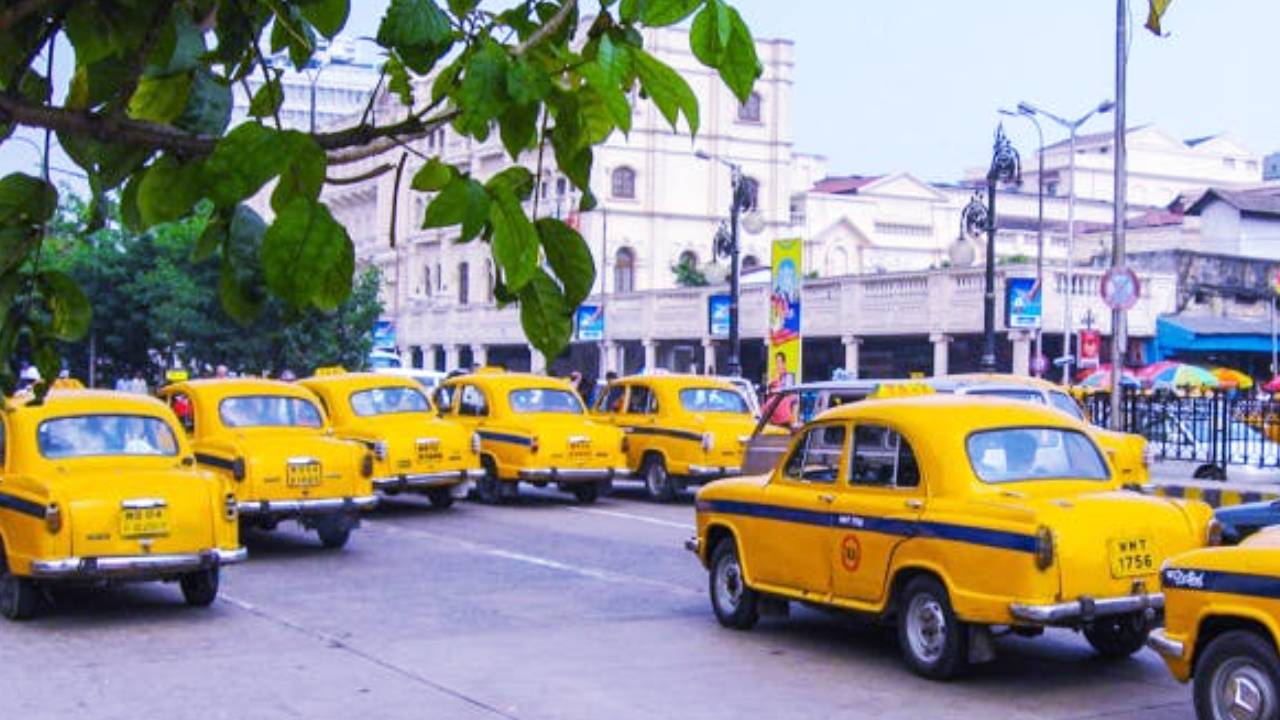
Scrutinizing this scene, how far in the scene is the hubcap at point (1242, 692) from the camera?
Answer: 815 centimetres

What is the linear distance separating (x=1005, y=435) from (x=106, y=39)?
8245 millimetres

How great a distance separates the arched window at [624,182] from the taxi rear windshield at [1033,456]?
6710 cm

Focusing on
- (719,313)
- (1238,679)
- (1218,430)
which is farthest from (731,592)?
(719,313)

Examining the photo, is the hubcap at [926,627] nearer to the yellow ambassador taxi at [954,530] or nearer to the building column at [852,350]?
the yellow ambassador taxi at [954,530]

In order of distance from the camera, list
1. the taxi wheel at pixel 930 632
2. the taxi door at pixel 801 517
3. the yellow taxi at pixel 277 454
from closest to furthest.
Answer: the taxi wheel at pixel 930 632, the taxi door at pixel 801 517, the yellow taxi at pixel 277 454

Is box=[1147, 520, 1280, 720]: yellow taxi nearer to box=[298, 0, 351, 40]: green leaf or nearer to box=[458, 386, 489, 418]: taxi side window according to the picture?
box=[298, 0, 351, 40]: green leaf

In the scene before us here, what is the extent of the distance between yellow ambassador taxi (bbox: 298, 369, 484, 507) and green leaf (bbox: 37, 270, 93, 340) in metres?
16.4

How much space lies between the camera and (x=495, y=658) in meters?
11.3

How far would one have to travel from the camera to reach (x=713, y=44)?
2904mm

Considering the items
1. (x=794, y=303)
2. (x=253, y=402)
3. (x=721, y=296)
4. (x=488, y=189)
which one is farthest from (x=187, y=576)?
(x=721, y=296)

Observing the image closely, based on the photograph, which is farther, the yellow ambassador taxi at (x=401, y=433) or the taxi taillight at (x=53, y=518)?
the yellow ambassador taxi at (x=401, y=433)

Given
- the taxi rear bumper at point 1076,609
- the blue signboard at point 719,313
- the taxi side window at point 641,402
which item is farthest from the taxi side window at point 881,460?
the blue signboard at point 719,313

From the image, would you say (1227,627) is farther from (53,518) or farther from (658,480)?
(658,480)

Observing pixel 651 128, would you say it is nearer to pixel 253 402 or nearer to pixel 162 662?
pixel 253 402
